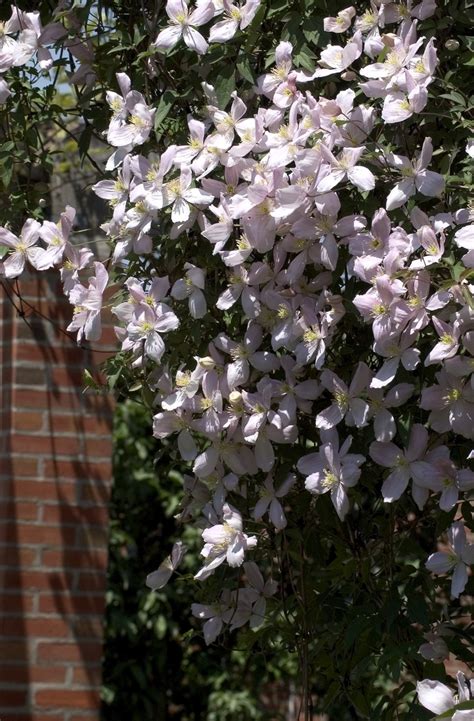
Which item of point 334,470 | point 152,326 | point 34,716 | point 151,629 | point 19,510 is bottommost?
point 151,629

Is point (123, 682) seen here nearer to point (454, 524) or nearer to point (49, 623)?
point (49, 623)

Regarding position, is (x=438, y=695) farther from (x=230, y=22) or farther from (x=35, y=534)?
(x=35, y=534)

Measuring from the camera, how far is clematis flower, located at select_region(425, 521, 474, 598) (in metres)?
1.56

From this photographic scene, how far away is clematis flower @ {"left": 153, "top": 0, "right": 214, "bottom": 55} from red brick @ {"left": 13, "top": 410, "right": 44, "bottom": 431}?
1606 millimetres

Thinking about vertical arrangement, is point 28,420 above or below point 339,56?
below

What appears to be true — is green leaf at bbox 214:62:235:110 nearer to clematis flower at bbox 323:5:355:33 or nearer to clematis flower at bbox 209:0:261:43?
clematis flower at bbox 209:0:261:43

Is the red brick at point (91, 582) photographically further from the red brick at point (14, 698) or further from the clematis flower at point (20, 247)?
the clematis flower at point (20, 247)

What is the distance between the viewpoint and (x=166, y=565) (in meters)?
1.93

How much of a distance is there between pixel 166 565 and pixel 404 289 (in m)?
0.68

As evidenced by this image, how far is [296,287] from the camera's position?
1690mm

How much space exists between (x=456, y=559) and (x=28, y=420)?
1825mm

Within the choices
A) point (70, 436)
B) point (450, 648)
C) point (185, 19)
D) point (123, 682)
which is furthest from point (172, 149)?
point (123, 682)

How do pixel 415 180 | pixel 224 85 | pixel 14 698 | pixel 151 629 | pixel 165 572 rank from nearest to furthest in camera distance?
pixel 415 180, pixel 224 85, pixel 165 572, pixel 14 698, pixel 151 629

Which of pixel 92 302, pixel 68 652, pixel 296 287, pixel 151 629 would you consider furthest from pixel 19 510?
pixel 151 629
